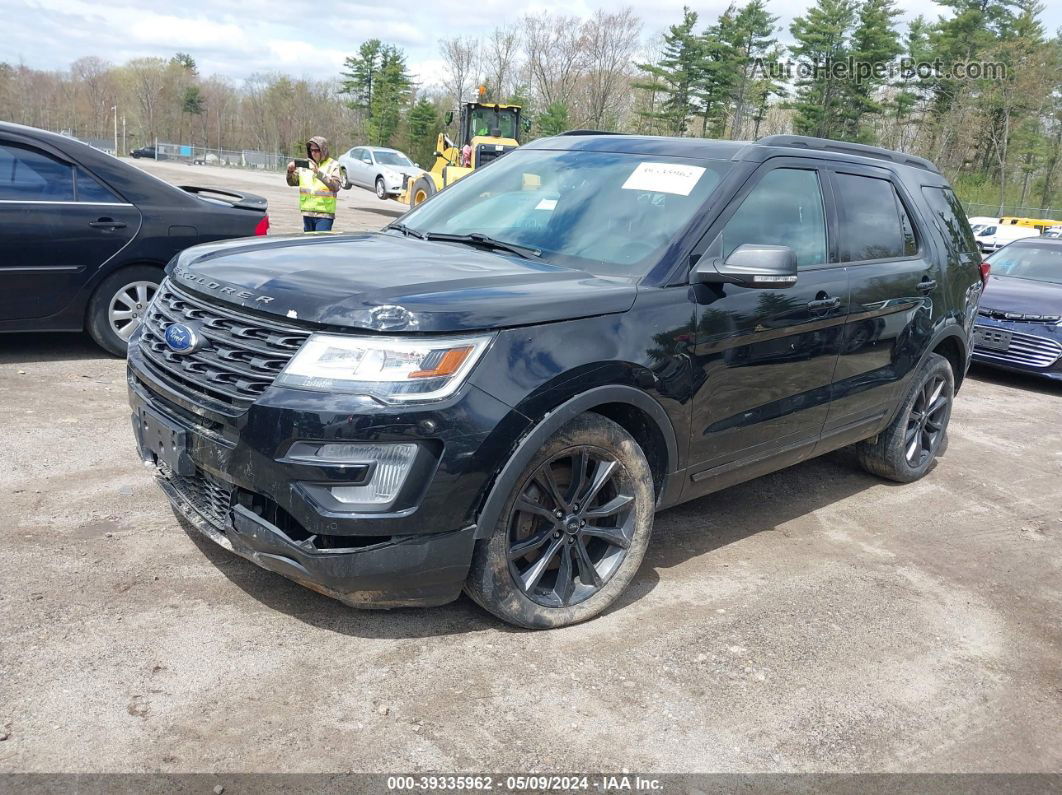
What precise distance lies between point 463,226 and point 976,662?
292cm

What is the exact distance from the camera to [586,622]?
3648 mm

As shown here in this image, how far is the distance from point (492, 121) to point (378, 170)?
6.72 m

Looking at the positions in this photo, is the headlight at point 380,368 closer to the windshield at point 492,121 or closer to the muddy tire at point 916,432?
the muddy tire at point 916,432

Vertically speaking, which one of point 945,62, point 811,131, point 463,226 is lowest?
point 463,226

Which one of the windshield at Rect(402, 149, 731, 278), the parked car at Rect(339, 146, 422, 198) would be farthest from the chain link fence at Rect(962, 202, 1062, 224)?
the windshield at Rect(402, 149, 731, 278)

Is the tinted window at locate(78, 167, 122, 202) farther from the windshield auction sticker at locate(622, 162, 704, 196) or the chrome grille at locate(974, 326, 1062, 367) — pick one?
the chrome grille at locate(974, 326, 1062, 367)

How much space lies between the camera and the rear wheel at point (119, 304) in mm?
6637

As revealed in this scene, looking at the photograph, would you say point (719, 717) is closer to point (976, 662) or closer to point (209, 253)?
point (976, 662)

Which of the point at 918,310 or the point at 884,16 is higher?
the point at 884,16

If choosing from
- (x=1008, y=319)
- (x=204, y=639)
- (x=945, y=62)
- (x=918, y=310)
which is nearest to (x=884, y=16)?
(x=945, y=62)

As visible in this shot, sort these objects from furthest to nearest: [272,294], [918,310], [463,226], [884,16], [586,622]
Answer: [884,16] < [918,310] < [463,226] < [586,622] < [272,294]

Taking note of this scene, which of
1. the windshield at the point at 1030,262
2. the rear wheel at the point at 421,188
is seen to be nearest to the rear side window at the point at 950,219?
the windshield at the point at 1030,262

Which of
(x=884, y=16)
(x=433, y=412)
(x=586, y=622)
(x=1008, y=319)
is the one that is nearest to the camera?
(x=433, y=412)

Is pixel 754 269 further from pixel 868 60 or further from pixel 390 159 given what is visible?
pixel 868 60
